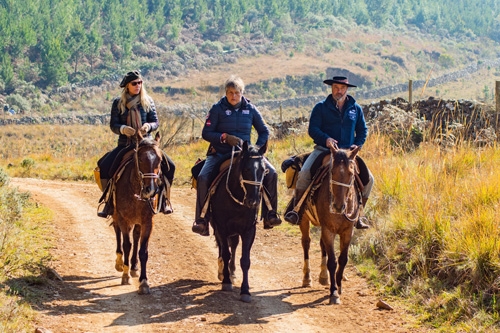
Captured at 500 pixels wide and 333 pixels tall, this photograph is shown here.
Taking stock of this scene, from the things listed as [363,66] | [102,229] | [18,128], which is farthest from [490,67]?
[102,229]

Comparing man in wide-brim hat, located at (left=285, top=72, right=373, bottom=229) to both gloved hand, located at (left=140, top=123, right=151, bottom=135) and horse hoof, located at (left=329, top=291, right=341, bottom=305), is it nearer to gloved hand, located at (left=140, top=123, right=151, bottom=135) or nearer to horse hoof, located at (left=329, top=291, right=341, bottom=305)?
horse hoof, located at (left=329, top=291, right=341, bottom=305)

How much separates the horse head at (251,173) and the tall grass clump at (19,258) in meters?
2.90

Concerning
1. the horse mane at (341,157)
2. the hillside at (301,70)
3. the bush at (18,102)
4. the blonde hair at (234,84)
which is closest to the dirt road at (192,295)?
the horse mane at (341,157)

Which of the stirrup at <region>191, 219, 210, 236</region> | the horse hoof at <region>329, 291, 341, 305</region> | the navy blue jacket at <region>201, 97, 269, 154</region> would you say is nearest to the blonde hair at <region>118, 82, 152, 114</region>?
the navy blue jacket at <region>201, 97, 269, 154</region>

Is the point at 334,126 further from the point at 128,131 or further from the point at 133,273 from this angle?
the point at 133,273

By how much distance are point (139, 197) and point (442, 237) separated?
13.4ft

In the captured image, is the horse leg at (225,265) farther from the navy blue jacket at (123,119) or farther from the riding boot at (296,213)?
the navy blue jacket at (123,119)

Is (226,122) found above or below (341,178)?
above

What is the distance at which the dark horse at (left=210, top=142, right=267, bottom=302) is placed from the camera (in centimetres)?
877

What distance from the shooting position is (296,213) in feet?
32.0

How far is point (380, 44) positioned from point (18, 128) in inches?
3224

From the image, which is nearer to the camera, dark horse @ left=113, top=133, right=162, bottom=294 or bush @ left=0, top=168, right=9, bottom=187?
dark horse @ left=113, top=133, right=162, bottom=294

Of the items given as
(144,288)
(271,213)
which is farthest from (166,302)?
(271,213)

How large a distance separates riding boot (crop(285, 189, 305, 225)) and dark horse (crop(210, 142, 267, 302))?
60 centimetres
